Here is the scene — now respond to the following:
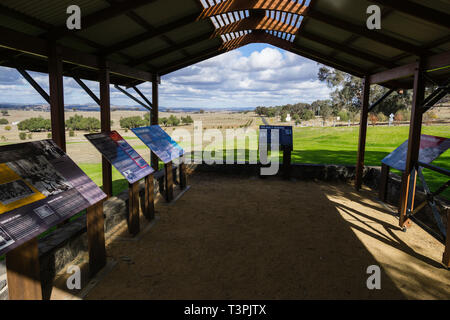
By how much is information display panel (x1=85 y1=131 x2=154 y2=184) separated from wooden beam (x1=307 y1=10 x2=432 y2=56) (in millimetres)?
4806

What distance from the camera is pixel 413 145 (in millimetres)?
6000

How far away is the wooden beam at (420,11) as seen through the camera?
4.34m

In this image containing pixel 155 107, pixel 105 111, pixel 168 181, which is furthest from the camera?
pixel 155 107

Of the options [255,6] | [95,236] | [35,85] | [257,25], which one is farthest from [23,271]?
[257,25]

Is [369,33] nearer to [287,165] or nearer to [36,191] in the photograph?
[287,165]

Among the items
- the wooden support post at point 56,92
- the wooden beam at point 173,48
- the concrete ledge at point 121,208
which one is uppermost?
the wooden beam at point 173,48

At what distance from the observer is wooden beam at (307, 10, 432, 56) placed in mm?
5676

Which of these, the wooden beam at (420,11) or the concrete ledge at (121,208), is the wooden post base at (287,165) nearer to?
the concrete ledge at (121,208)

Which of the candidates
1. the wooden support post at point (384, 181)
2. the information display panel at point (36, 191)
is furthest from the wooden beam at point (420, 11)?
the information display panel at point (36, 191)

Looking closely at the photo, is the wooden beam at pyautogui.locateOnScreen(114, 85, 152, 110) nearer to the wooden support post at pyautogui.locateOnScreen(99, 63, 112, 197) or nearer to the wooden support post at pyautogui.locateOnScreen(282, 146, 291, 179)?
the wooden support post at pyautogui.locateOnScreen(99, 63, 112, 197)

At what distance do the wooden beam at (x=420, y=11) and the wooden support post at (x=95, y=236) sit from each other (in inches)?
215

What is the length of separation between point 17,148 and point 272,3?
5.64 m

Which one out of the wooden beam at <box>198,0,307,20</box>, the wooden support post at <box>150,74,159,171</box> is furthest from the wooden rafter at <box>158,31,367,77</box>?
the wooden beam at <box>198,0,307,20</box>

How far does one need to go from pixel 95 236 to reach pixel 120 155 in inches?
70.2
